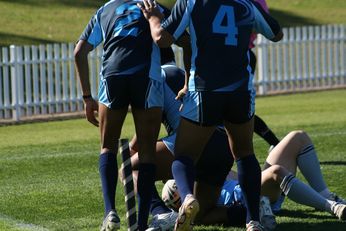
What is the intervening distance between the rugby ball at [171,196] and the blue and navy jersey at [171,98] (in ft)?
1.80

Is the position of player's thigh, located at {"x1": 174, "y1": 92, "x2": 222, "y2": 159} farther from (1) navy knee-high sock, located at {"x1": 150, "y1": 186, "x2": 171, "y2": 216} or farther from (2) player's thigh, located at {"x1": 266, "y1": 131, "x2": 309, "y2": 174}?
(2) player's thigh, located at {"x1": 266, "y1": 131, "x2": 309, "y2": 174}

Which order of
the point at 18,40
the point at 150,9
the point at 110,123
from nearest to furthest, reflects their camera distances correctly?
the point at 150,9 → the point at 110,123 → the point at 18,40

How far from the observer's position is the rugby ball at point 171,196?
787 centimetres

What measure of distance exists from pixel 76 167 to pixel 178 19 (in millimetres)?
4762

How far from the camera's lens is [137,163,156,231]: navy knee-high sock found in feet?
24.5

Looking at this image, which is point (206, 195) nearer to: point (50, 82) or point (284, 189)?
point (284, 189)

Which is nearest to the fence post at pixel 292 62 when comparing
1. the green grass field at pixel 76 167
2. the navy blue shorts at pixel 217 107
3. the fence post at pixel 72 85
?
the green grass field at pixel 76 167

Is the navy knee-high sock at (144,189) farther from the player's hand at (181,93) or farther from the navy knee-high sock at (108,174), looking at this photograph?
the player's hand at (181,93)

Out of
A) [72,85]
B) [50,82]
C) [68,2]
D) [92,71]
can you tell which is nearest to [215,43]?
[50,82]

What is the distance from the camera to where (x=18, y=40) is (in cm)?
2577

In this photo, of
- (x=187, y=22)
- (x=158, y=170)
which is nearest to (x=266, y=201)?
(x=158, y=170)

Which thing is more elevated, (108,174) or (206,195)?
(108,174)

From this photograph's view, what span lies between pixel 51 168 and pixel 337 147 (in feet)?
11.3

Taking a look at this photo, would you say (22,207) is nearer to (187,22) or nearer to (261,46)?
(187,22)
